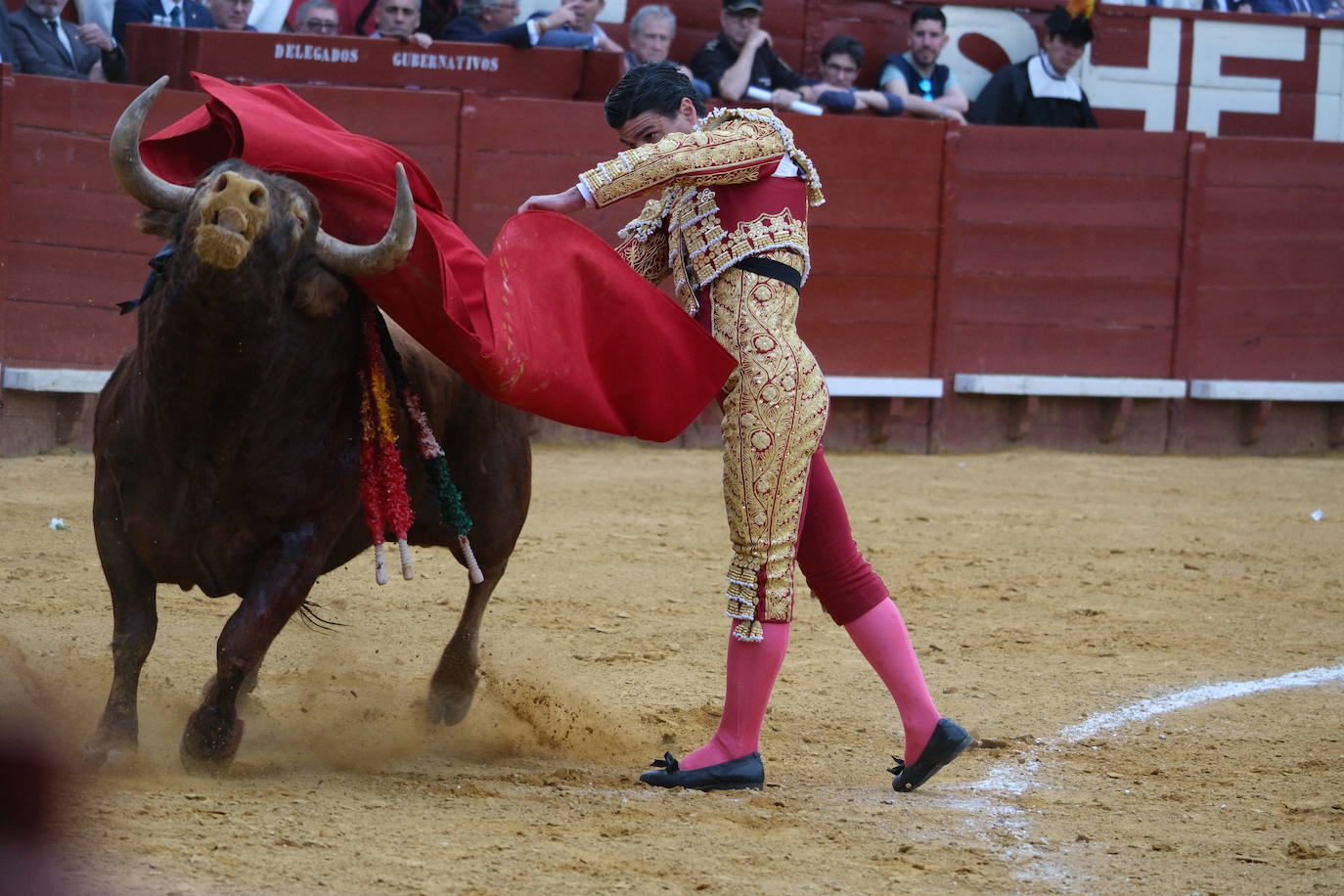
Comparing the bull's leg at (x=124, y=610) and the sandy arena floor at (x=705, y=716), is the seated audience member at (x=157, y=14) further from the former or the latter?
the bull's leg at (x=124, y=610)

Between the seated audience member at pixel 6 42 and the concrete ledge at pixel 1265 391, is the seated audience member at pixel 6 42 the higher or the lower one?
the higher one

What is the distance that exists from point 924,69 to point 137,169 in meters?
6.09

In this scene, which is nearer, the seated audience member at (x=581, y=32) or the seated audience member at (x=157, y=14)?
the seated audience member at (x=157, y=14)

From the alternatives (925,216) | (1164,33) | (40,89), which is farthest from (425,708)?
(1164,33)

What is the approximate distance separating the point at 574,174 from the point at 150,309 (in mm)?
4887

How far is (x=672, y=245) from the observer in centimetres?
323

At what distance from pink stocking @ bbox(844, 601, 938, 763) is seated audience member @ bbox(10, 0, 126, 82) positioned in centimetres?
485

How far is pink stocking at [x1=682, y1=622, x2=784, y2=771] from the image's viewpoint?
10.3 ft

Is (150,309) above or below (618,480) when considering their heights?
above

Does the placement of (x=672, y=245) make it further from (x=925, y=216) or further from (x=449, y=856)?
(x=925, y=216)

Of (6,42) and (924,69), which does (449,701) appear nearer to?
(6,42)

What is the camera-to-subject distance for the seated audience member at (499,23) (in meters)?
7.56

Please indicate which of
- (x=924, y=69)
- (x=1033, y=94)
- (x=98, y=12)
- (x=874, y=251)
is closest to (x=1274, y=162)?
(x=1033, y=94)

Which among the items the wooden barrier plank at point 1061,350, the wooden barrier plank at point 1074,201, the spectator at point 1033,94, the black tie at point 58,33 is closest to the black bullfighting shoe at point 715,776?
the black tie at point 58,33
